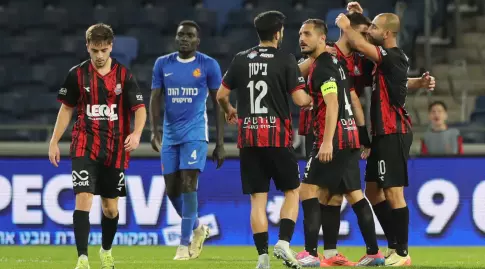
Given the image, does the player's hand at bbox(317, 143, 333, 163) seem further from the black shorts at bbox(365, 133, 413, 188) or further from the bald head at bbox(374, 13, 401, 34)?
the bald head at bbox(374, 13, 401, 34)

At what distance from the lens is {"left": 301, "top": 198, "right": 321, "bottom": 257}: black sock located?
30.3 ft

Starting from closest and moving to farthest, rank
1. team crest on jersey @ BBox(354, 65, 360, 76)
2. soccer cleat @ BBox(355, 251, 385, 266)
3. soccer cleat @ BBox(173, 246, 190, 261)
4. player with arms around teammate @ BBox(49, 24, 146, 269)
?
player with arms around teammate @ BBox(49, 24, 146, 269)
soccer cleat @ BBox(355, 251, 385, 266)
team crest on jersey @ BBox(354, 65, 360, 76)
soccer cleat @ BBox(173, 246, 190, 261)

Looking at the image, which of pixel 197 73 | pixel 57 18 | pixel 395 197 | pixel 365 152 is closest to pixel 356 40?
pixel 365 152

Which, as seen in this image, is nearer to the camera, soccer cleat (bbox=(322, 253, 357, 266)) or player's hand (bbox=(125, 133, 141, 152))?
player's hand (bbox=(125, 133, 141, 152))

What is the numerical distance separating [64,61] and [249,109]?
30.1 ft

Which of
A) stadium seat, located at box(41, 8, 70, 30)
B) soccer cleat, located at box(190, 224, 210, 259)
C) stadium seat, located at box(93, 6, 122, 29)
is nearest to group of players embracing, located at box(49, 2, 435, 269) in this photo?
soccer cleat, located at box(190, 224, 210, 259)

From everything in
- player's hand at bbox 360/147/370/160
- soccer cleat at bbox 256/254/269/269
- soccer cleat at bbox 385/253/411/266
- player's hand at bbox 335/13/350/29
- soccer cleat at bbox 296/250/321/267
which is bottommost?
soccer cleat at bbox 385/253/411/266

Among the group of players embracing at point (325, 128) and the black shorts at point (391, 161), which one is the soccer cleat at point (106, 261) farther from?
the black shorts at point (391, 161)

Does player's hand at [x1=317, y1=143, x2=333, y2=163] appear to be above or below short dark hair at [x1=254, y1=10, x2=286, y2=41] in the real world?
below

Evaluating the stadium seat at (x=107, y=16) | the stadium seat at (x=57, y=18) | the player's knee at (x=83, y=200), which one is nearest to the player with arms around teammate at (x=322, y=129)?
the player's knee at (x=83, y=200)

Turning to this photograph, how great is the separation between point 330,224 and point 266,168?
1057 mm

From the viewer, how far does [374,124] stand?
9742 mm

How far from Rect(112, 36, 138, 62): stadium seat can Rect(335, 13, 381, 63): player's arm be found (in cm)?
801

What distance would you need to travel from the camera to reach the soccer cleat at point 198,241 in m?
11.2
